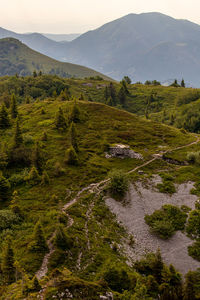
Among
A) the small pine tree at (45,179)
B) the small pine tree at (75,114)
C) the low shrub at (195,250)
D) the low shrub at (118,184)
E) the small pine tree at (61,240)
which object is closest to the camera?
the small pine tree at (61,240)

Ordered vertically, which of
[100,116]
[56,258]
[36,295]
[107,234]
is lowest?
[107,234]

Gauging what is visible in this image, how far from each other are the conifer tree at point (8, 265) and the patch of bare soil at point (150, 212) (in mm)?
14711

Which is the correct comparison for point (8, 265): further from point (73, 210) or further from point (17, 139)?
point (17, 139)

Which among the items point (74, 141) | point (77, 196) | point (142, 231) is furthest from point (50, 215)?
point (74, 141)

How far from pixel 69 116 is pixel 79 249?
50.7 metres

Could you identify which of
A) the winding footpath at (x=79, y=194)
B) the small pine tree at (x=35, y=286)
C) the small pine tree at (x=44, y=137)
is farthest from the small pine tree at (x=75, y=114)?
the small pine tree at (x=35, y=286)

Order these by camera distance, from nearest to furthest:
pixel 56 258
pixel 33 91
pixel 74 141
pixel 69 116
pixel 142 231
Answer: pixel 56 258 < pixel 142 231 < pixel 74 141 < pixel 69 116 < pixel 33 91

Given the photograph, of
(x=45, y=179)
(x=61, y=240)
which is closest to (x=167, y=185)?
(x=45, y=179)

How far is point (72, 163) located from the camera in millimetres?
47906

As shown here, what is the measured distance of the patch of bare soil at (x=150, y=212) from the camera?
94.8 ft

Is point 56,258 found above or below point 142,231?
above

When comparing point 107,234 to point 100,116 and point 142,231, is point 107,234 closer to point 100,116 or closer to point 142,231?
point 142,231

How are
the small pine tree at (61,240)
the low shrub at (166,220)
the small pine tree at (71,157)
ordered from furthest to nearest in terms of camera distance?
the small pine tree at (71,157)
the low shrub at (166,220)
the small pine tree at (61,240)

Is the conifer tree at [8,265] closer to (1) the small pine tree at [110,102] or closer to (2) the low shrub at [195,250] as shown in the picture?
(2) the low shrub at [195,250]
